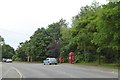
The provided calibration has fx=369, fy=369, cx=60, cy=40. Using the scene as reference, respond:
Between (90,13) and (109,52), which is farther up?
(90,13)

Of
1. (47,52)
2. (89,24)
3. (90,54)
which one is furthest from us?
(47,52)

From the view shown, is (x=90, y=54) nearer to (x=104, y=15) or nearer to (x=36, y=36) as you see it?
(x=104, y=15)

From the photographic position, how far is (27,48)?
109m

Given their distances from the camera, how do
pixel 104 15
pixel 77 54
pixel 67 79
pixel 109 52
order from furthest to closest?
pixel 77 54, pixel 109 52, pixel 104 15, pixel 67 79

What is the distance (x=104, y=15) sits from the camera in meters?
40.5

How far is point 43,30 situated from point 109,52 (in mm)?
50971

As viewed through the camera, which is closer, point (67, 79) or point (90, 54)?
point (67, 79)

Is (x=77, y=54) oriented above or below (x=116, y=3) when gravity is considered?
below

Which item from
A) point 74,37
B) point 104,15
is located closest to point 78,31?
point 74,37

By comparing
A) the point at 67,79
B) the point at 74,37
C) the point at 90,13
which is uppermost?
the point at 90,13

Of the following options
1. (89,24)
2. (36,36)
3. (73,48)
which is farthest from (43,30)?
(89,24)

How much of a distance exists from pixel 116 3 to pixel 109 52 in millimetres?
21108

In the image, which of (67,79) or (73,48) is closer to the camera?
(67,79)

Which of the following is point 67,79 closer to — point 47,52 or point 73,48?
point 73,48
